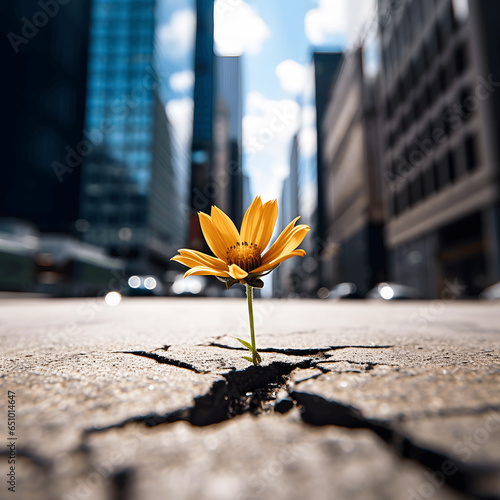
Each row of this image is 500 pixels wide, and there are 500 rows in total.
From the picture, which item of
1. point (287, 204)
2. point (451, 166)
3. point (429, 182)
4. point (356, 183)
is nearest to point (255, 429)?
point (451, 166)

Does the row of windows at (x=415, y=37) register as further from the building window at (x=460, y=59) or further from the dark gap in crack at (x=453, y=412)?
the dark gap in crack at (x=453, y=412)

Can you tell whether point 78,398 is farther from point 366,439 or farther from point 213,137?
point 213,137

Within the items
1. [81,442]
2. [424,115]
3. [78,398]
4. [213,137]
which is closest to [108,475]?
[81,442]

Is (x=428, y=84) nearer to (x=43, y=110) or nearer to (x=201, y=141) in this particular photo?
(x=43, y=110)

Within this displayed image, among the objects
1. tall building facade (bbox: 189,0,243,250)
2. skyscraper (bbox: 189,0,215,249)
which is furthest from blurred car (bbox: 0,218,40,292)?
skyscraper (bbox: 189,0,215,249)

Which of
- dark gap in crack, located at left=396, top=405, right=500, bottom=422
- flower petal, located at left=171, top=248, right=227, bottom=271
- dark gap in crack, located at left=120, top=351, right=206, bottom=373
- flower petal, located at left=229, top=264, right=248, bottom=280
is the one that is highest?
flower petal, located at left=171, top=248, right=227, bottom=271

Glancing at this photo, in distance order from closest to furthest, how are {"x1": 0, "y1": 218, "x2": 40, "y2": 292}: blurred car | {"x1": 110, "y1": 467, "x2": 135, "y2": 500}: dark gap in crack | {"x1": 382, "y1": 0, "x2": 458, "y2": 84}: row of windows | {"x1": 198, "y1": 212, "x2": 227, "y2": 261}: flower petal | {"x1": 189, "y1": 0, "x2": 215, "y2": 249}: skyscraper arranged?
1. {"x1": 110, "y1": 467, "x2": 135, "y2": 500}: dark gap in crack
2. {"x1": 198, "y1": 212, "x2": 227, "y2": 261}: flower petal
3. {"x1": 0, "y1": 218, "x2": 40, "y2": 292}: blurred car
4. {"x1": 382, "y1": 0, "x2": 458, "y2": 84}: row of windows
5. {"x1": 189, "y1": 0, "x2": 215, "y2": 249}: skyscraper

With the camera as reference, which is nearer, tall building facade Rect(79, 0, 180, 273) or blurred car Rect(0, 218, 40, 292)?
blurred car Rect(0, 218, 40, 292)

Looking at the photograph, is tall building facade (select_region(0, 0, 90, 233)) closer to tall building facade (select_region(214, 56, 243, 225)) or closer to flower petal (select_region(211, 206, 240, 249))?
flower petal (select_region(211, 206, 240, 249))
